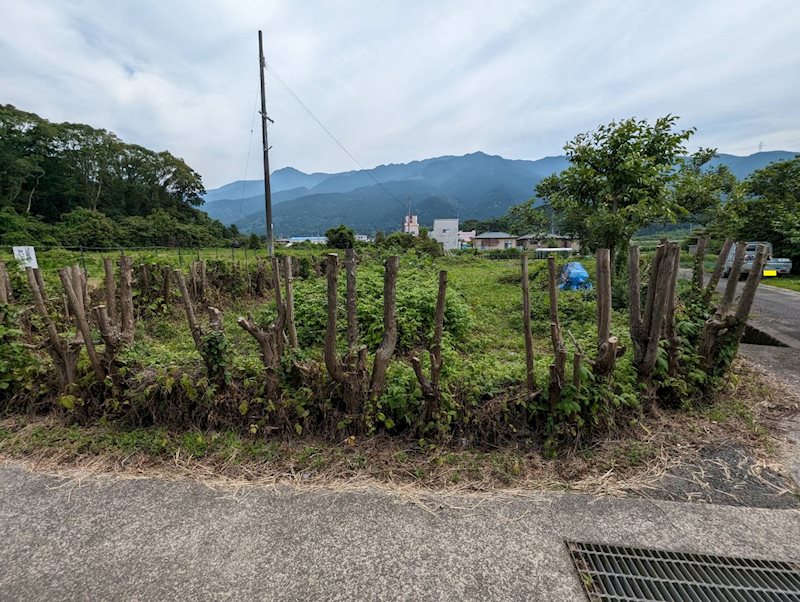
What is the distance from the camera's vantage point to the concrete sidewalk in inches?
56.6

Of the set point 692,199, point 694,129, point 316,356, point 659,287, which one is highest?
point 694,129

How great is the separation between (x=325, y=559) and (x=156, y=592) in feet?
2.17

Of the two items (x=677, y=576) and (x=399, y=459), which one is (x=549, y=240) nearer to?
(x=399, y=459)

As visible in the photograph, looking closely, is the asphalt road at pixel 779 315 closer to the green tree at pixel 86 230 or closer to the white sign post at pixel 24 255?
the white sign post at pixel 24 255

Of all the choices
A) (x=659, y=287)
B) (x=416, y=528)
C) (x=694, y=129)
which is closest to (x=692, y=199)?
(x=694, y=129)

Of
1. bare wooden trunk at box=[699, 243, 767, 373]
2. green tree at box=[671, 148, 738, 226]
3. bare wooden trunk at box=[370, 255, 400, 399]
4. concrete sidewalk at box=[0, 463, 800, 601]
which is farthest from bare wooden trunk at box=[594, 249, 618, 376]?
green tree at box=[671, 148, 738, 226]

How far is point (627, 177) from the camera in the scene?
6.49 m

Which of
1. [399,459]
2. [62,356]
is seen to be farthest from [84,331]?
[399,459]

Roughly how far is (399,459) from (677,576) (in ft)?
4.47

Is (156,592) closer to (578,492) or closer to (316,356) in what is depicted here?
(316,356)

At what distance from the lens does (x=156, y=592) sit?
142 cm

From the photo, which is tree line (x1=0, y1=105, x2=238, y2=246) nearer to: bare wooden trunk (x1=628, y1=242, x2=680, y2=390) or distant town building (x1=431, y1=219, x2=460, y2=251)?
distant town building (x1=431, y1=219, x2=460, y2=251)

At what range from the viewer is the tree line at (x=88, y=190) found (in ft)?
88.5

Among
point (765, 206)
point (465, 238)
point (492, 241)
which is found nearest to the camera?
point (765, 206)
